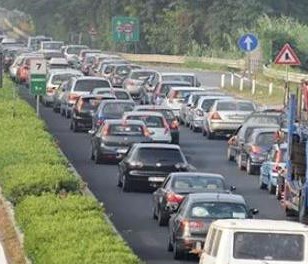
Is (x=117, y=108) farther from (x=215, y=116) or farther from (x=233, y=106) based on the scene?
(x=233, y=106)

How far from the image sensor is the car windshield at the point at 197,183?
107 feet

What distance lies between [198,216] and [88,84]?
119ft

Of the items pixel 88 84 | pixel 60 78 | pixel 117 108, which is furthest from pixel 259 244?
pixel 60 78

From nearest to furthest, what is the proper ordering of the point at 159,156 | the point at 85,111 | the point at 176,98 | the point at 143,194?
the point at 143,194 → the point at 159,156 → the point at 85,111 → the point at 176,98

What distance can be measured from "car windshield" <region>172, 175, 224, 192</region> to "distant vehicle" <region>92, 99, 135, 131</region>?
60.1 feet

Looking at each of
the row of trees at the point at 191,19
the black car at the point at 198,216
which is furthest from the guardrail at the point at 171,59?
the black car at the point at 198,216

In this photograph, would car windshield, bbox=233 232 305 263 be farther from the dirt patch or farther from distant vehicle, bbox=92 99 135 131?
distant vehicle, bbox=92 99 135 131

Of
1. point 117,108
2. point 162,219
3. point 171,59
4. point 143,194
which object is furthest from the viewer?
point 171,59

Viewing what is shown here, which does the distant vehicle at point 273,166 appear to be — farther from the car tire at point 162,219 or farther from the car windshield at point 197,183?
the car tire at point 162,219

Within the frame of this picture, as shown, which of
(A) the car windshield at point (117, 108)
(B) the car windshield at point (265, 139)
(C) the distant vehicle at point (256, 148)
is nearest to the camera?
(C) the distant vehicle at point (256, 148)

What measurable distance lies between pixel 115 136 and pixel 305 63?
134 feet

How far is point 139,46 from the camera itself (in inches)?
4926

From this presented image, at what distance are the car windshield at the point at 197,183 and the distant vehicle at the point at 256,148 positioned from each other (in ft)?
29.7

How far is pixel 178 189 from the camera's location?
32.6 meters
